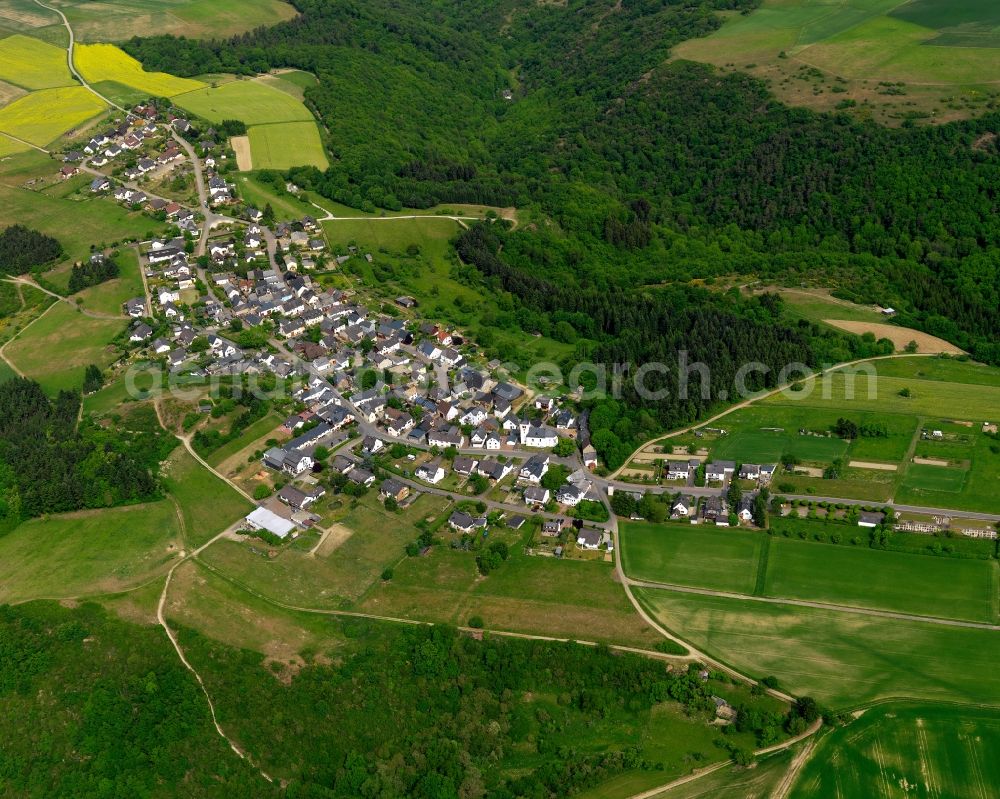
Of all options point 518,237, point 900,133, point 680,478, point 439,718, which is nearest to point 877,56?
point 900,133

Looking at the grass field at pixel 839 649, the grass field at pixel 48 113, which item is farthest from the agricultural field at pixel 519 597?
the grass field at pixel 48 113

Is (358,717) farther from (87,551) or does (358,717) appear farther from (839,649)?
(839,649)

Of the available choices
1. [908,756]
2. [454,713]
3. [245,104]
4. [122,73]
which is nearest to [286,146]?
[245,104]

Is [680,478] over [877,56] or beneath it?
beneath

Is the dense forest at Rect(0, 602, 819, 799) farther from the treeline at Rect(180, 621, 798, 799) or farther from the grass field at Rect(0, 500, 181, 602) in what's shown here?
the grass field at Rect(0, 500, 181, 602)

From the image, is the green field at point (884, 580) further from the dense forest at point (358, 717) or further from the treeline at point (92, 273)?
the treeline at point (92, 273)

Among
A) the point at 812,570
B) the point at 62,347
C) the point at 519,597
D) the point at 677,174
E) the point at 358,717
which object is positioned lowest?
the point at 62,347

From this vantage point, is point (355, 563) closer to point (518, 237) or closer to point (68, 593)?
point (68, 593)
